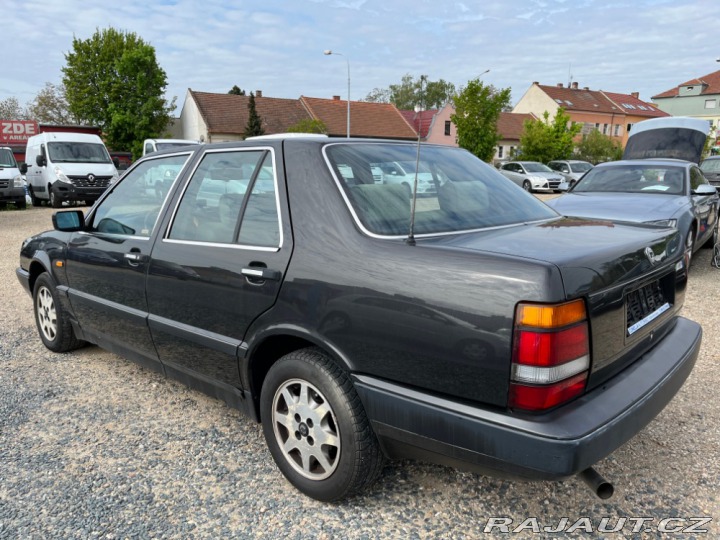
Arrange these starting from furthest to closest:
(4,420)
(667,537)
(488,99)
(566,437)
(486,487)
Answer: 1. (488,99)
2. (4,420)
3. (486,487)
4. (667,537)
5. (566,437)

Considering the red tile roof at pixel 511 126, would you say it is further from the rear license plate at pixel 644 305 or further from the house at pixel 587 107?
the rear license plate at pixel 644 305

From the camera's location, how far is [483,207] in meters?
2.87

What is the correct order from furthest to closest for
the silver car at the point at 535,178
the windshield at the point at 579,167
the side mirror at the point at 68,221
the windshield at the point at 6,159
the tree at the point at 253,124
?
the tree at the point at 253,124, the windshield at the point at 579,167, the silver car at the point at 535,178, the windshield at the point at 6,159, the side mirror at the point at 68,221

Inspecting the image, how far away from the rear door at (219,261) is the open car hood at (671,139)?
562 inches

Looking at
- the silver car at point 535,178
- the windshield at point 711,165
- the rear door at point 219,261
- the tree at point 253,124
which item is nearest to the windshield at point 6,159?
the rear door at point 219,261

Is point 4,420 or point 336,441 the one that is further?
point 4,420

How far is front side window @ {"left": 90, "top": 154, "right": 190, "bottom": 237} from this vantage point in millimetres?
3348

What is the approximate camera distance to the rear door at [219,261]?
2.62 metres

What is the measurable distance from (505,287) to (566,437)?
0.54m

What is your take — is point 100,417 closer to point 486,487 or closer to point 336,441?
point 336,441

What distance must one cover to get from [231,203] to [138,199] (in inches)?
45.9

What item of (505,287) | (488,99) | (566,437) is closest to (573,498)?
(566,437)

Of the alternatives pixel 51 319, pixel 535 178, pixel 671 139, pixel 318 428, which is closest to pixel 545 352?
pixel 318 428

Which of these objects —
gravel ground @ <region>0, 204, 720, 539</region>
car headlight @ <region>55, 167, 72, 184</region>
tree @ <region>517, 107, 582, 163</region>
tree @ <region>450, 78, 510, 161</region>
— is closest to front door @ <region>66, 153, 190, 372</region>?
gravel ground @ <region>0, 204, 720, 539</region>
